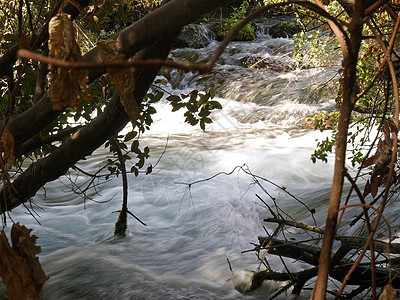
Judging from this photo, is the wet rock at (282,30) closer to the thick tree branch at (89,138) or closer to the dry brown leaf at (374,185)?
the thick tree branch at (89,138)

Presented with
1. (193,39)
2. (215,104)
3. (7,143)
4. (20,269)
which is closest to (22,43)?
(7,143)

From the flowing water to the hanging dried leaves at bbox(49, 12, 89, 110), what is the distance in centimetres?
146

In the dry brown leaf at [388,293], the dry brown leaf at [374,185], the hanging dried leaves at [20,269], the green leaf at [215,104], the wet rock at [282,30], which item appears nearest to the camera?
the dry brown leaf at [388,293]

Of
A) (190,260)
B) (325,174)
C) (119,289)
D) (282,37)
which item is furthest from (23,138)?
(282,37)

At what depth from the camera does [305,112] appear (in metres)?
9.38

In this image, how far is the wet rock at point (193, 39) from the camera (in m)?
14.9

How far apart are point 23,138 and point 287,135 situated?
23.4ft

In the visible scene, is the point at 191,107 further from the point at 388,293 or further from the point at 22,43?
the point at 388,293

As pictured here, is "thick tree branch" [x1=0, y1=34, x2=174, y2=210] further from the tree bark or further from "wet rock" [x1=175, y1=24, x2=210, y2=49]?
"wet rock" [x1=175, y1=24, x2=210, y2=49]

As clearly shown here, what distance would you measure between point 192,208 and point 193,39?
428 inches

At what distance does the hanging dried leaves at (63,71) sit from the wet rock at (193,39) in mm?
14318

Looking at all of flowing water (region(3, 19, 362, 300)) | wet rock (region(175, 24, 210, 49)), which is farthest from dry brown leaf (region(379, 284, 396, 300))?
wet rock (region(175, 24, 210, 49))

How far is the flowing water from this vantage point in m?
2.94

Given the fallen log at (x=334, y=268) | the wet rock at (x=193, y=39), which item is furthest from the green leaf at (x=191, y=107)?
the wet rock at (x=193, y=39)
